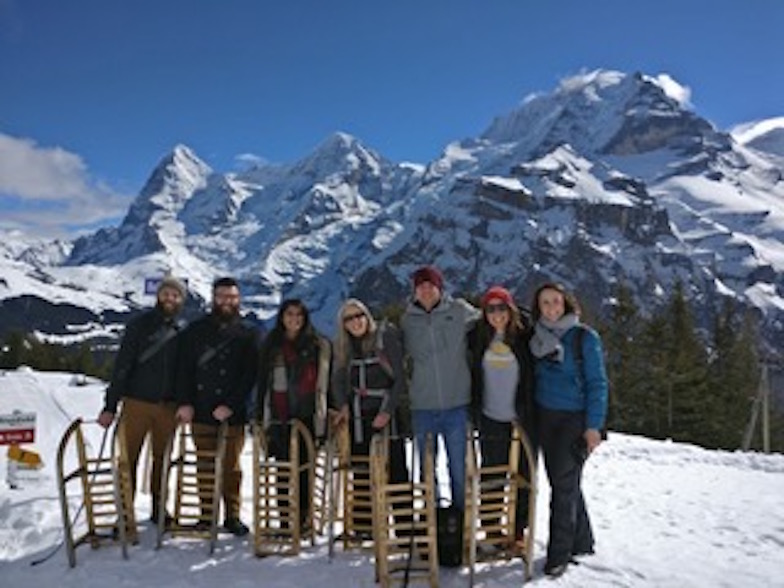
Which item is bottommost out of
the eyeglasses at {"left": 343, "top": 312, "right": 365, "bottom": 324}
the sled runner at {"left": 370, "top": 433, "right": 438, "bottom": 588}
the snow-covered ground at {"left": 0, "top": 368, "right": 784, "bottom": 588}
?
the snow-covered ground at {"left": 0, "top": 368, "right": 784, "bottom": 588}

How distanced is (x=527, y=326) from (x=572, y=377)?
0.62m

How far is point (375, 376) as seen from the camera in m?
7.37

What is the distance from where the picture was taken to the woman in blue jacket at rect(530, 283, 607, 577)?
6.85m

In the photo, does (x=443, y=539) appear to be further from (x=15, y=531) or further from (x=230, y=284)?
(x=15, y=531)

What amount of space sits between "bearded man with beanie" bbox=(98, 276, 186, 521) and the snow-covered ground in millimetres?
933

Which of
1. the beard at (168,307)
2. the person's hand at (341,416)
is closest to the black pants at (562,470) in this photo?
the person's hand at (341,416)

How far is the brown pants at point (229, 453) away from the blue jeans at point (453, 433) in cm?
194

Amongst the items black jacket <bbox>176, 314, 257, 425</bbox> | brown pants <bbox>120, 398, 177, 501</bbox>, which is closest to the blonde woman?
black jacket <bbox>176, 314, 257, 425</bbox>

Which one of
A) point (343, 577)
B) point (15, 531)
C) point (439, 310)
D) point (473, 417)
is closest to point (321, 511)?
point (343, 577)

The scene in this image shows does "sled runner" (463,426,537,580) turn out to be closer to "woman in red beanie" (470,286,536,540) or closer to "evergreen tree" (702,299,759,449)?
"woman in red beanie" (470,286,536,540)

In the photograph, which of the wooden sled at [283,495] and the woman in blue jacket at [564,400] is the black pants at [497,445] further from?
the wooden sled at [283,495]

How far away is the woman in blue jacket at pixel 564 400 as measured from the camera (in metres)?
6.85

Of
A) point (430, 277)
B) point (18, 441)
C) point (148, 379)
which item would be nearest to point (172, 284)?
point (148, 379)

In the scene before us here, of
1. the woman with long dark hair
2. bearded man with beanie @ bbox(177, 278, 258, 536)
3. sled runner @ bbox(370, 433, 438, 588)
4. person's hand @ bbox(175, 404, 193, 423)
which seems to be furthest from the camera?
bearded man with beanie @ bbox(177, 278, 258, 536)
